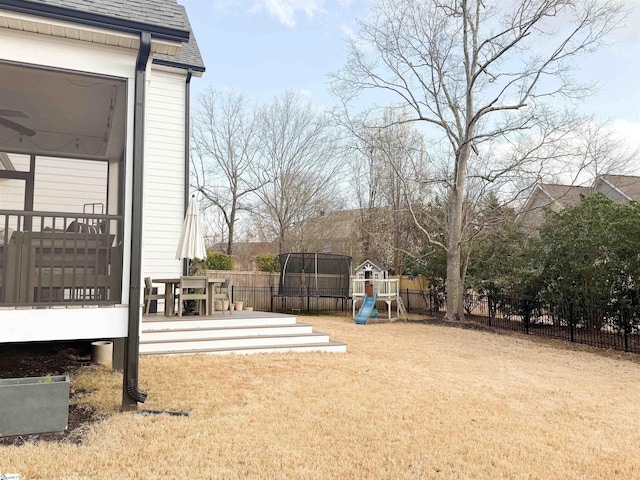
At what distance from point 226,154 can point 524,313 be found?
17.2 m

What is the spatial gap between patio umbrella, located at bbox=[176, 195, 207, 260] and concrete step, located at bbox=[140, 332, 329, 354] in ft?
5.57

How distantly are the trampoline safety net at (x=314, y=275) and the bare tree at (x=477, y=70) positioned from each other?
340 cm

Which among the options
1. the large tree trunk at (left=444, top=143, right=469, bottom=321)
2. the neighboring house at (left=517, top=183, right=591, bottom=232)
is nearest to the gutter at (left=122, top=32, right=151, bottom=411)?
the large tree trunk at (left=444, top=143, right=469, bottom=321)

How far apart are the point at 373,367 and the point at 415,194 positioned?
15.1m

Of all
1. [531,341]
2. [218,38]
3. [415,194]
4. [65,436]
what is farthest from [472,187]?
[65,436]

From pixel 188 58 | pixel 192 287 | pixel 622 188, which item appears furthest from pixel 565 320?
pixel 622 188

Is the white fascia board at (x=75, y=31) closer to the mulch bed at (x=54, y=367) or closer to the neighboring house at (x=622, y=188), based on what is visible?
the mulch bed at (x=54, y=367)

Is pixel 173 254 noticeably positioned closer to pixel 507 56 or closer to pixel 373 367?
pixel 373 367

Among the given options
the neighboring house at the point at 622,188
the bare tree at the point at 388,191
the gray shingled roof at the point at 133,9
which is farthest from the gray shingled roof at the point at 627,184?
the gray shingled roof at the point at 133,9

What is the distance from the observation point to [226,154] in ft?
83.0

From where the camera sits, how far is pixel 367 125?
53.1 feet

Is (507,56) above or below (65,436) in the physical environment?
above

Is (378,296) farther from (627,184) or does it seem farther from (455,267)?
(627,184)

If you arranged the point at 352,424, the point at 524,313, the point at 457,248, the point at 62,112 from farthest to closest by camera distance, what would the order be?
the point at 457,248
the point at 524,313
the point at 62,112
the point at 352,424
